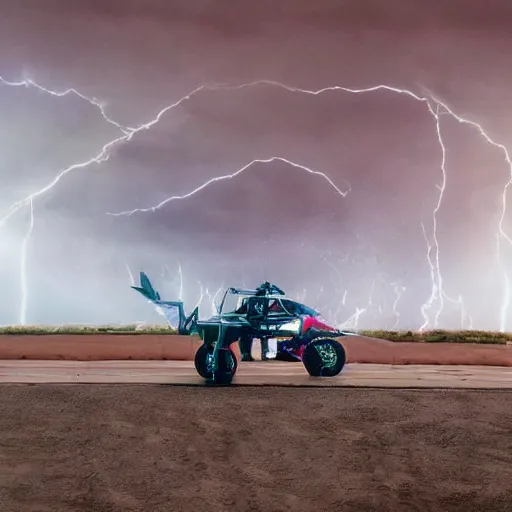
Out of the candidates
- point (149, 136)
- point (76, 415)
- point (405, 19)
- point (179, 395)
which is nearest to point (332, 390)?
point (179, 395)

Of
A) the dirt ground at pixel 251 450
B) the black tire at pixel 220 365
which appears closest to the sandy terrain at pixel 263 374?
the black tire at pixel 220 365

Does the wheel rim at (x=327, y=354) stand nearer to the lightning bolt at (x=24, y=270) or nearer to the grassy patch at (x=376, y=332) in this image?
the grassy patch at (x=376, y=332)

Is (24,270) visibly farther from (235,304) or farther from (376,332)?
(376,332)

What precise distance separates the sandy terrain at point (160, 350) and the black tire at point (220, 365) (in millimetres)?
424

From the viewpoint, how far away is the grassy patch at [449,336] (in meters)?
2.79

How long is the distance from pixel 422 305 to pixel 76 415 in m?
1.64

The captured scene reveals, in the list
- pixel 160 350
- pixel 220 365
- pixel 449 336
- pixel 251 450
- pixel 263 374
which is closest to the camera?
pixel 251 450

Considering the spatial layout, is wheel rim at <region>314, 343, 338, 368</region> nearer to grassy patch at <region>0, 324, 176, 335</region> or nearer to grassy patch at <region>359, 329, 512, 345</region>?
grassy patch at <region>359, 329, 512, 345</region>

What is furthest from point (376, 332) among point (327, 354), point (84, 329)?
point (84, 329)

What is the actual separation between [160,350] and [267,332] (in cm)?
65

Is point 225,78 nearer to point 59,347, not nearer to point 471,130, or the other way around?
point 471,130

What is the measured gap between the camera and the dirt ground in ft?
4.34

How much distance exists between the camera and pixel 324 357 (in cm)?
225

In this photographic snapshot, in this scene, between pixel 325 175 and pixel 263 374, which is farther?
pixel 325 175
